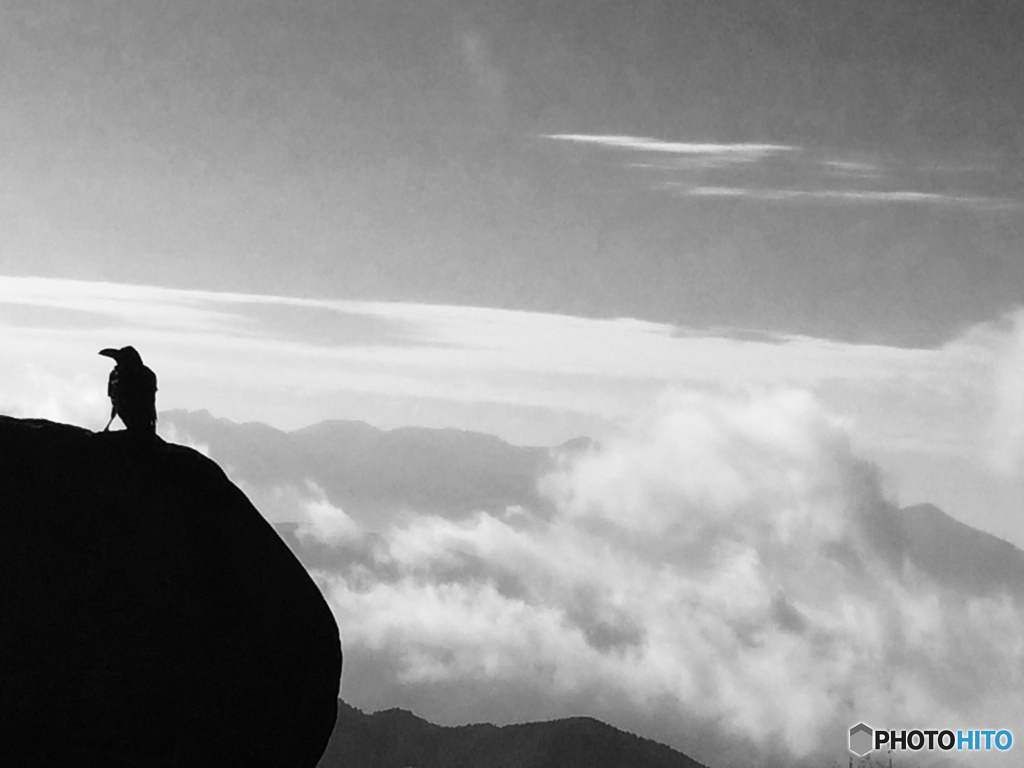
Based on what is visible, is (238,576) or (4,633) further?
(238,576)

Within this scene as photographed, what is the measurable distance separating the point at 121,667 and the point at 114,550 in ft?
6.82

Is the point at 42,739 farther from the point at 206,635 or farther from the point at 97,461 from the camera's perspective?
the point at 97,461

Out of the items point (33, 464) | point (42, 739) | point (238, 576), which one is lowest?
point (42, 739)

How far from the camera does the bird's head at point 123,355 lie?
1842 cm

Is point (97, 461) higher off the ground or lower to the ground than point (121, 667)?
higher

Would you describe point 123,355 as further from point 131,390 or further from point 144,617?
point 144,617

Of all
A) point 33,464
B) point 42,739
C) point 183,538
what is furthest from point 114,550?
point 42,739

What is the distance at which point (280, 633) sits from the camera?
1850 cm

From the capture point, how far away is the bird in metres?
18.3

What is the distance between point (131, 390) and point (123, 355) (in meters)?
0.71

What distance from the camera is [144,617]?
17.5 meters

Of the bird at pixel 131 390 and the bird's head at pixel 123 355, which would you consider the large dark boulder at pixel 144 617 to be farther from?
the bird's head at pixel 123 355

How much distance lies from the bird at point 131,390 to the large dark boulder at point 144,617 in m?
0.43

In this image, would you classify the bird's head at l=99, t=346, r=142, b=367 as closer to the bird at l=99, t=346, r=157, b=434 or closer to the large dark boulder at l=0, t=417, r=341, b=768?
the bird at l=99, t=346, r=157, b=434
